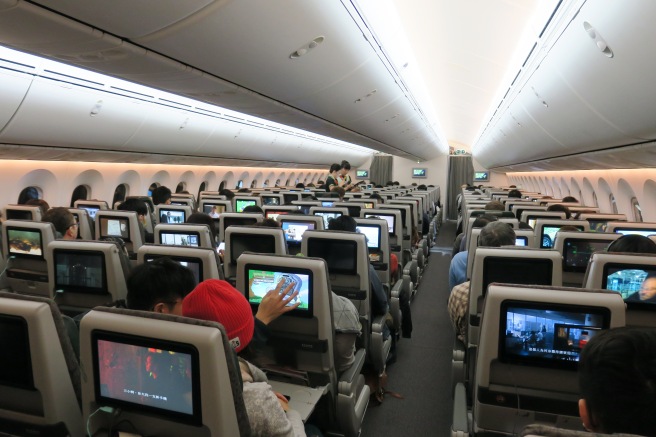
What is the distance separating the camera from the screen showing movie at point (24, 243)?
5.12 metres

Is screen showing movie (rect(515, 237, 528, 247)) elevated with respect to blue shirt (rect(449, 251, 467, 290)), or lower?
elevated

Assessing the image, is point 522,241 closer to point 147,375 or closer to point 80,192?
point 147,375

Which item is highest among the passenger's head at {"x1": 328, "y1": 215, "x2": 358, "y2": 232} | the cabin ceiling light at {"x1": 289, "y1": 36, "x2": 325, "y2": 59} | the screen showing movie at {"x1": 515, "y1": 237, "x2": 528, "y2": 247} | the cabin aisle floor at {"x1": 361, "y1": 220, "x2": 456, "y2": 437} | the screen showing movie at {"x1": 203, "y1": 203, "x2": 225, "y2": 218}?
the cabin ceiling light at {"x1": 289, "y1": 36, "x2": 325, "y2": 59}

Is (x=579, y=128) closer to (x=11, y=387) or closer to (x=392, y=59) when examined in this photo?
(x=392, y=59)

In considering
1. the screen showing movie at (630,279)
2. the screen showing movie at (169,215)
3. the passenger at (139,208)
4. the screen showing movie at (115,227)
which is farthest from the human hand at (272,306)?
the screen showing movie at (169,215)

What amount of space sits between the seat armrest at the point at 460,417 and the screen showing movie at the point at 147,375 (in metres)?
1.47

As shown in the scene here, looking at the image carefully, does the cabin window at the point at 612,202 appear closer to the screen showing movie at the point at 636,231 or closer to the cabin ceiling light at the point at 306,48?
the screen showing movie at the point at 636,231

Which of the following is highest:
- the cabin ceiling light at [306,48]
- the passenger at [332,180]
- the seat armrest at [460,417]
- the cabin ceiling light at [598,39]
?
the cabin ceiling light at [306,48]

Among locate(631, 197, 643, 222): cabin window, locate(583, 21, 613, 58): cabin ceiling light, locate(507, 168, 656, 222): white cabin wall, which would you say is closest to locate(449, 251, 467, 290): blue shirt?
locate(583, 21, 613, 58): cabin ceiling light

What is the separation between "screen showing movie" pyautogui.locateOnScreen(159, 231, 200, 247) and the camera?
5.19 metres

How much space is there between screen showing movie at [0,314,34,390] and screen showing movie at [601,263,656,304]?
10.4ft

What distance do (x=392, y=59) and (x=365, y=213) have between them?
7.90 feet

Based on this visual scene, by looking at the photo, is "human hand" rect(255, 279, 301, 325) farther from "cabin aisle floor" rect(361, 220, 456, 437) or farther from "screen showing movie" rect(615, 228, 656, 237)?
"screen showing movie" rect(615, 228, 656, 237)

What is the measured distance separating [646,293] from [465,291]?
1286 millimetres
